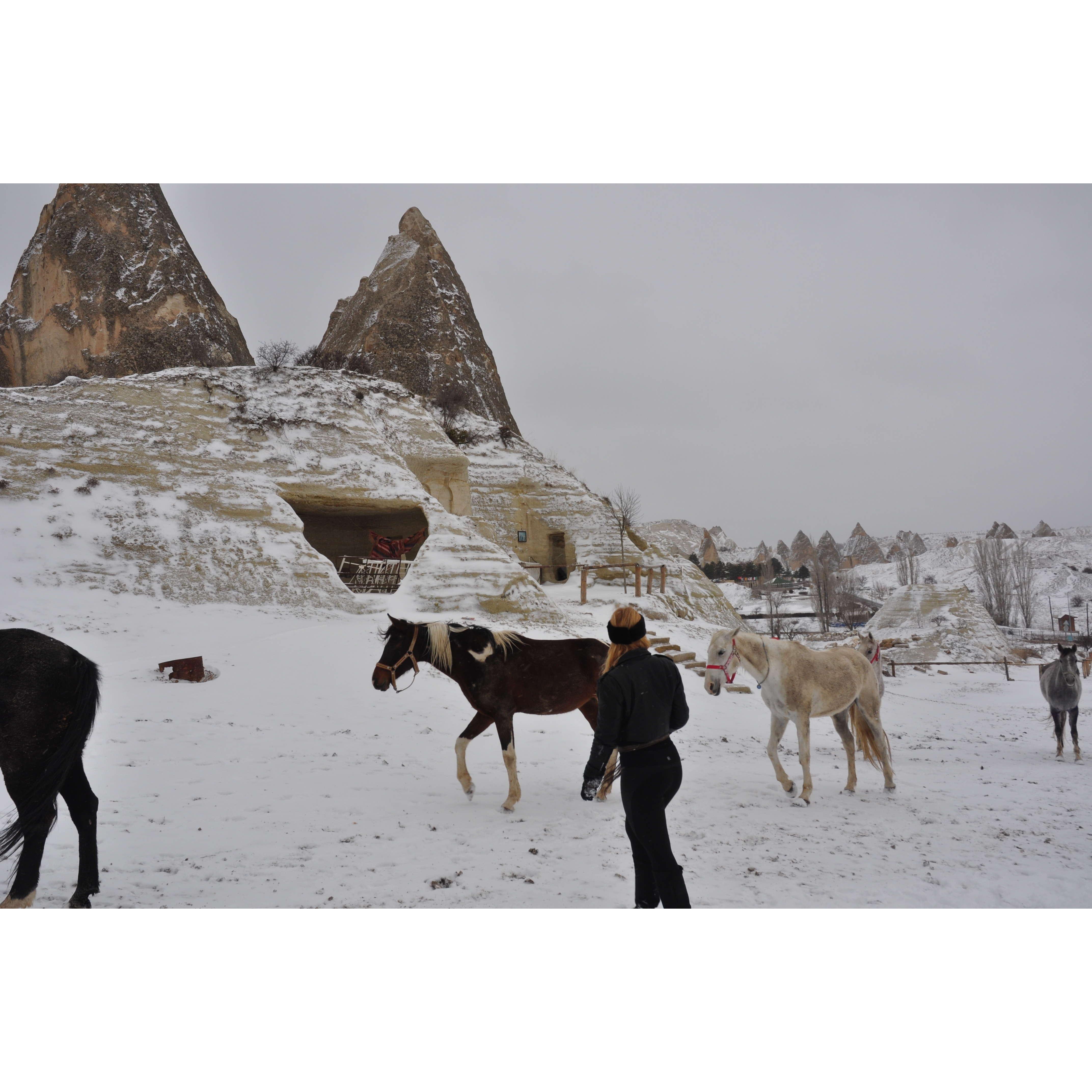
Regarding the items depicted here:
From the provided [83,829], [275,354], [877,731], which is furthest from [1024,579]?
[275,354]


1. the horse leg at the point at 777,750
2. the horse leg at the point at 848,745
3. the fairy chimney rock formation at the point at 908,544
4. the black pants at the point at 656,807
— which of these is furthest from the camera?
the fairy chimney rock formation at the point at 908,544

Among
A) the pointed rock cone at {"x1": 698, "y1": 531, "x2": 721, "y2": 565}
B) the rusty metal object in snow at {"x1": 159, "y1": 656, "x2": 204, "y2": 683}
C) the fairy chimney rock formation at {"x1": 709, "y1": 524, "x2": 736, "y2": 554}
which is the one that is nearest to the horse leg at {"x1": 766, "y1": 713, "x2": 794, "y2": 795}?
the fairy chimney rock formation at {"x1": 709, "y1": 524, "x2": 736, "y2": 554}

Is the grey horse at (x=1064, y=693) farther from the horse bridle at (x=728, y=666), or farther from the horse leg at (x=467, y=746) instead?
the horse leg at (x=467, y=746)

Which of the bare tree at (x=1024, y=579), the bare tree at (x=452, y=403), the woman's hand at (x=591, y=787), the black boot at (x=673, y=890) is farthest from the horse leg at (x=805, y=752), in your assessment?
the bare tree at (x=452, y=403)

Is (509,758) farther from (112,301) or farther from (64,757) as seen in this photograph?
(112,301)

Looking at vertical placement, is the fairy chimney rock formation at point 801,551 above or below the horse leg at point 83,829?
above

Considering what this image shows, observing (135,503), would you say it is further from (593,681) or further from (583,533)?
(583,533)

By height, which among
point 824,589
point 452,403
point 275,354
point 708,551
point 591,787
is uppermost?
point 452,403
